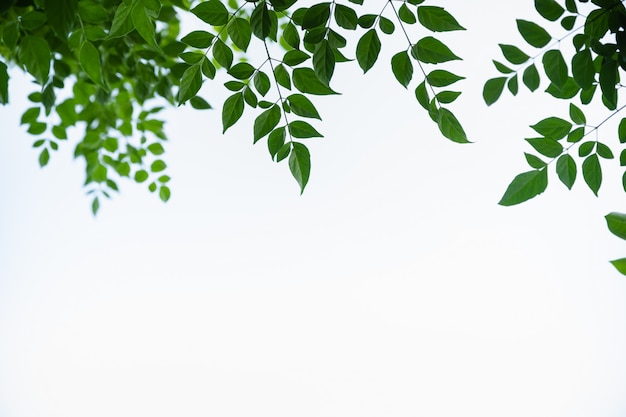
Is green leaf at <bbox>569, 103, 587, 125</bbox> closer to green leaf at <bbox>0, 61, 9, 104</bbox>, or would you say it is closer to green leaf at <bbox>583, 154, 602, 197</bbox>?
green leaf at <bbox>583, 154, 602, 197</bbox>

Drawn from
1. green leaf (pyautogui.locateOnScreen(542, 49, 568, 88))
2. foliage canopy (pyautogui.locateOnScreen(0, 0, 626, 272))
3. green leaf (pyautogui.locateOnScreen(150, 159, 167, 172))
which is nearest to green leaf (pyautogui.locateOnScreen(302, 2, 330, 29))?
foliage canopy (pyautogui.locateOnScreen(0, 0, 626, 272))

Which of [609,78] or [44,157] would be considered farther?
[44,157]

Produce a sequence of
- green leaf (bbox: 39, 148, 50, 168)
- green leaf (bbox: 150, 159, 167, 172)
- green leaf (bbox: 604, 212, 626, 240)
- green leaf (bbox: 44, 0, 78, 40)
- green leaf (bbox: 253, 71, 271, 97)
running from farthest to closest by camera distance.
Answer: green leaf (bbox: 150, 159, 167, 172), green leaf (bbox: 39, 148, 50, 168), green leaf (bbox: 253, 71, 271, 97), green leaf (bbox: 604, 212, 626, 240), green leaf (bbox: 44, 0, 78, 40)

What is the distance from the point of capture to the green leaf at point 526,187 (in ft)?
1.81

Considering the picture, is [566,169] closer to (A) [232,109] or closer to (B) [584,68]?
(B) [584,68]

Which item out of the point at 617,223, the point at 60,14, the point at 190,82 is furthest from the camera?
the point at 190,82

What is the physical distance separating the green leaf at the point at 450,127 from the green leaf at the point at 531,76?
0.08 metres

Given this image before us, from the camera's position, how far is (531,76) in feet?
1.59

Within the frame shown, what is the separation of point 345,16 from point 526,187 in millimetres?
284

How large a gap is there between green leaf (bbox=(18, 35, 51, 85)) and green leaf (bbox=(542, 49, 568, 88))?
484 mm

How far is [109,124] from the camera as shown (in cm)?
141

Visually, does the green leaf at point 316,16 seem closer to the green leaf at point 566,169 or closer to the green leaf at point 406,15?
the green leaf at point 406,15

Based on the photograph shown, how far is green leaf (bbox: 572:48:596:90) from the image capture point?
0.46 meters

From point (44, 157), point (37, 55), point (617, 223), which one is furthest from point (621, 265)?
point (44, 157)
